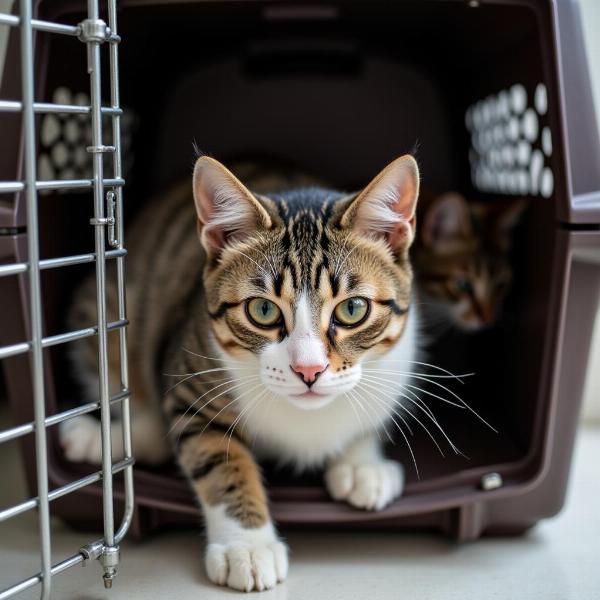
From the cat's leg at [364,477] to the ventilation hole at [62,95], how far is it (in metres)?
0.73

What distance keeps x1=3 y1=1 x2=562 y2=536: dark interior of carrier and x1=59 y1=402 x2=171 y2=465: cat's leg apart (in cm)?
4

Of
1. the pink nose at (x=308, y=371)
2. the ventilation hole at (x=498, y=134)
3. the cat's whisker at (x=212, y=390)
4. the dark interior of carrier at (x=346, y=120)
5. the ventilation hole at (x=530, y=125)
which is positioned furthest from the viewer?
the ventilation hole at (x=498, y=134)

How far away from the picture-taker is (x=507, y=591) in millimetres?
967

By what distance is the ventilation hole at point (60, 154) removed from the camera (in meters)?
1.36

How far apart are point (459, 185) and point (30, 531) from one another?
1.19m

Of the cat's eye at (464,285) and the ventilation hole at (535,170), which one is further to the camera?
the cat's eye at (464,285)

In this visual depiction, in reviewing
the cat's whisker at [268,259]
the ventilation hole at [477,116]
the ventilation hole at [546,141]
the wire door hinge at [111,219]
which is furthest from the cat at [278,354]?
the ventilation hole at [477,116]

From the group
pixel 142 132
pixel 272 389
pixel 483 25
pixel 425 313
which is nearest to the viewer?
pixel 272 389

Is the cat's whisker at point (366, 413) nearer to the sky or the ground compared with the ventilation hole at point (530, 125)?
nearer to the ground

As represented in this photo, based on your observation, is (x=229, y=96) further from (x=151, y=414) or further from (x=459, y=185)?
(x=151, y=414)

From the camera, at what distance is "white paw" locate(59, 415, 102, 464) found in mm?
1135

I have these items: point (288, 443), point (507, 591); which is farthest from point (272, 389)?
point (507, 591)

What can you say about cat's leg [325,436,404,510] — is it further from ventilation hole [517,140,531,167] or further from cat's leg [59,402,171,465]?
ventilation hole [517,140,531,167]

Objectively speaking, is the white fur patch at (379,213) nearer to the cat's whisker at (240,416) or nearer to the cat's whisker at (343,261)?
the cat's whisker at (343,261)
